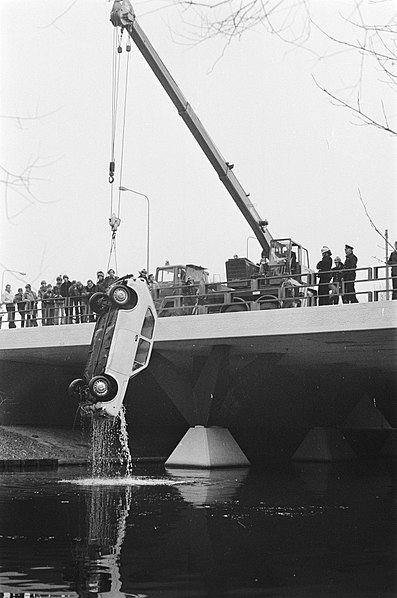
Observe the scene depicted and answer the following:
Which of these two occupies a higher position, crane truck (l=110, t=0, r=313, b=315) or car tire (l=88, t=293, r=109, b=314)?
crane truck (l=110, t=0, r=313, b=315)

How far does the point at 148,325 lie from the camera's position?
63.7 ft

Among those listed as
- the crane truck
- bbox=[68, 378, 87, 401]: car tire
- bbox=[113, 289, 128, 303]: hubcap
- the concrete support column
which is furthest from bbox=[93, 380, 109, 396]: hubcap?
the concrete support column

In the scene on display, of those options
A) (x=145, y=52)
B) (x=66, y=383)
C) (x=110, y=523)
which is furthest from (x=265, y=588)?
(x=66, y=383)

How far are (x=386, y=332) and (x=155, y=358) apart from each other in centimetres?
812

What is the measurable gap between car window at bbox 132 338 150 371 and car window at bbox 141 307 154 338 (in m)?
0.19

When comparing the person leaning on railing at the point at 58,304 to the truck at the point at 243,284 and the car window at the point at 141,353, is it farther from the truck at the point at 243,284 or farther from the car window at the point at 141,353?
the car window at the point at 141,353

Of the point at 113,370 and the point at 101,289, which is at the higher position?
the point at 101,289

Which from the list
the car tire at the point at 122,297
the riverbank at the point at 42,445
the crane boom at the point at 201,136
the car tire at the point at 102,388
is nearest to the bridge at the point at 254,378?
the riverbank at the point at 42,445

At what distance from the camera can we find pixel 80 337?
25.6 metres

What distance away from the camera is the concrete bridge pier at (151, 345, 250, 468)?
25953 millimetres

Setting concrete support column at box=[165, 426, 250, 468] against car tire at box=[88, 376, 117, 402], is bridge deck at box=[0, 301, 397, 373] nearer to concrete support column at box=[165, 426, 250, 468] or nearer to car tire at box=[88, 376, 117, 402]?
concrete support column at box=[165, 426, 250, 468]

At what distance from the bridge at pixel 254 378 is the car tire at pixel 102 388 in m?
5.93

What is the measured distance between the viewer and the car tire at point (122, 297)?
61.5 ft

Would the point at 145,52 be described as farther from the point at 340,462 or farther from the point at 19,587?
the point at 19,587
